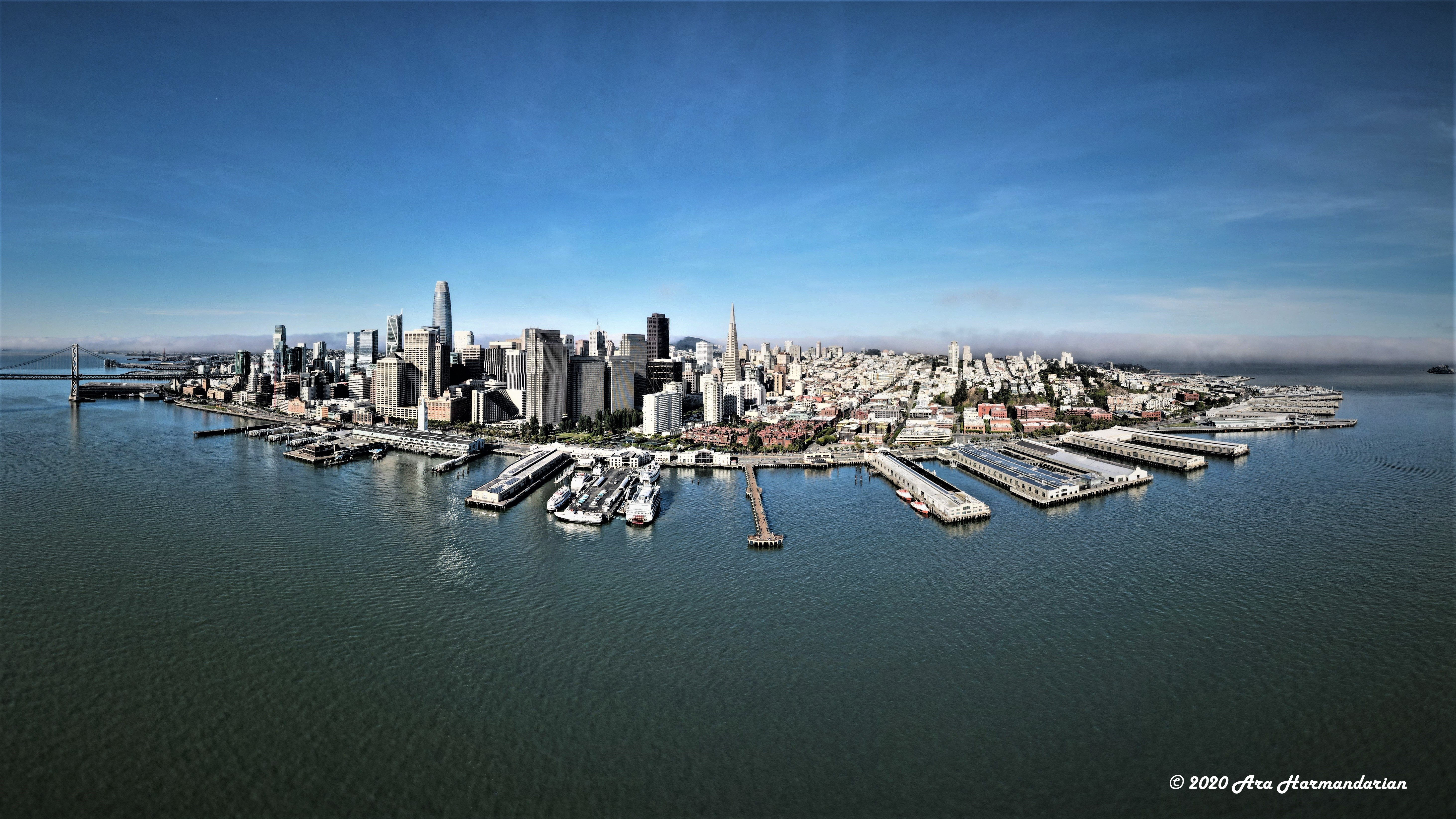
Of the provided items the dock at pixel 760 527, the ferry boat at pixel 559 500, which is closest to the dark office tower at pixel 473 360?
the ferry boat at pixel 559 500

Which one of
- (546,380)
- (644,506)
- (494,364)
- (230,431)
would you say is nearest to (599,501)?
(644,506)

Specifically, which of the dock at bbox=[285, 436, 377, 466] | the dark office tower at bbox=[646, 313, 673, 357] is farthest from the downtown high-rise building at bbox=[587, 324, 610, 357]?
the dock at bbox=[285, 436, 377, 466]

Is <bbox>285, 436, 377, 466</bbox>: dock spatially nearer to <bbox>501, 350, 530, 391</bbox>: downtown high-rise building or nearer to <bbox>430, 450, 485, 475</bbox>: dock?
<bbox>430, 450, 485, 475</bbox>: dock

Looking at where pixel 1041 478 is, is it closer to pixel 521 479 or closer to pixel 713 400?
pixel 521 479

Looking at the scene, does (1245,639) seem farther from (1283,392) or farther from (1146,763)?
(1283,392)

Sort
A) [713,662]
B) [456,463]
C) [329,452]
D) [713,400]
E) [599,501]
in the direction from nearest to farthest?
[713,662] → [599,501] → [456,463] → [329,452] → [713,400]
